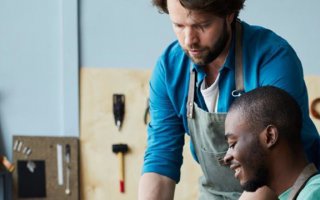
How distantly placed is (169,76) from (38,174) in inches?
61.9

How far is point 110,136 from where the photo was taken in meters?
3.04

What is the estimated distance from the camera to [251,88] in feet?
4.91

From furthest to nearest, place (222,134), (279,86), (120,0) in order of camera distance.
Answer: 1. (120,0)
2. (222,134)
3. (279,86)

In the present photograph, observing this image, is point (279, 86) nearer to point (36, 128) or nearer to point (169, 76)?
point (169, 76)

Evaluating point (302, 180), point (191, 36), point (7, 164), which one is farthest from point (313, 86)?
point (302, 180)

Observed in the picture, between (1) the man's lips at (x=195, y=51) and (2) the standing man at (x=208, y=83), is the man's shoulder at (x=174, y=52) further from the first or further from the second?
(1) the man's lips at (x=195, y=51)

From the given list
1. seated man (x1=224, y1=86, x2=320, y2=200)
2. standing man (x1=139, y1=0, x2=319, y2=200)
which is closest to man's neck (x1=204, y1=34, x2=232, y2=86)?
standing man (x1=139, y1=0, x2=319, y2=200)

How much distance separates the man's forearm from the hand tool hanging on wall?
1343 millimetres

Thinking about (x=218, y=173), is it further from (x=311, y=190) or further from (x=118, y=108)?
(x=118, y=108)

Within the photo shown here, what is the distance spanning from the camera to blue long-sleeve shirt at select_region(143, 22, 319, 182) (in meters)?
1.46

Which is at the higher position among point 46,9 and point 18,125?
point 46,9

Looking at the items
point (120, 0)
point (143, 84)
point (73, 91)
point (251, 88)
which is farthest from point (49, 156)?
point (251, 88)

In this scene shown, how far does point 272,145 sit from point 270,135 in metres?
0.02

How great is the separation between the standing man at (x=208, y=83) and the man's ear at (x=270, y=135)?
0.10 m
